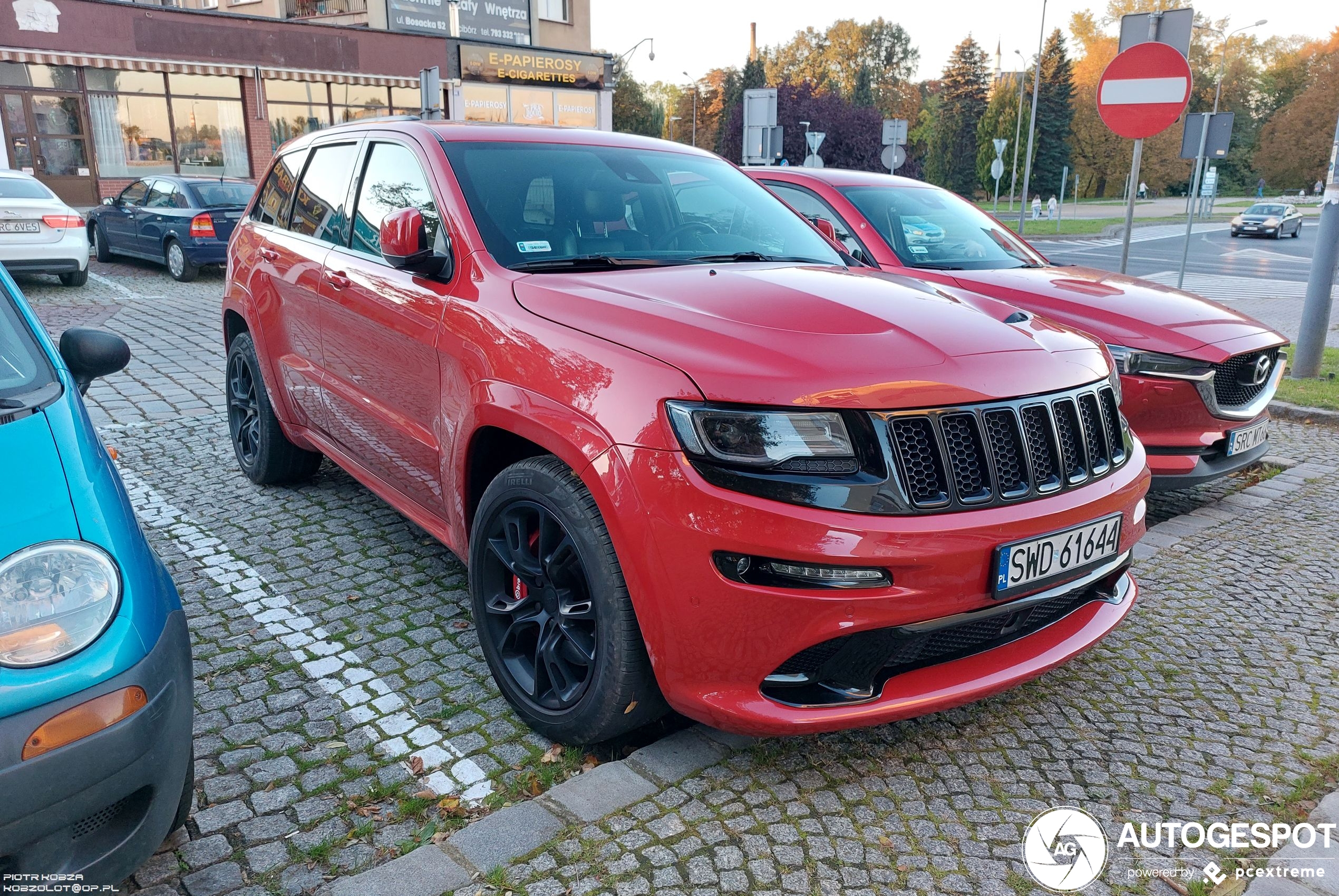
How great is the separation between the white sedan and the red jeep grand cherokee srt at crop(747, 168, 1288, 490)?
10.5 m

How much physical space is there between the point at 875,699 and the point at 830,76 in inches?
3899

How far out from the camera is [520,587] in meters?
3.04

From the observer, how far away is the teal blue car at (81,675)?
1.89m

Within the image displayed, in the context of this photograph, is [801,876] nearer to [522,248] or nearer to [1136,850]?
[1136,850]

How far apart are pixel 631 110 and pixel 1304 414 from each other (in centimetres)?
5926

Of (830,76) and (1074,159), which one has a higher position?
(830,76)

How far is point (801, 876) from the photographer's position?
2416 millimetres

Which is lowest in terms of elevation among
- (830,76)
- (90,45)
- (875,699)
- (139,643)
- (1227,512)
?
(1227,512)

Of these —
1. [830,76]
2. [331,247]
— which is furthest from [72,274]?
[830,76]

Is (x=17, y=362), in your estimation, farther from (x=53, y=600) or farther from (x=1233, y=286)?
(x=1233, y=286)

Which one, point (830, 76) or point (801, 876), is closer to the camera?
point (801, 876)

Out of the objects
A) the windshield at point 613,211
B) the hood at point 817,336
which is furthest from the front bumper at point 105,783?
the windshield at point 613,211

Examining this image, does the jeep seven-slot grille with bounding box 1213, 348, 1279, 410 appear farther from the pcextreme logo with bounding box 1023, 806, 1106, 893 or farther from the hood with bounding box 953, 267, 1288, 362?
the pcextreme logo with bounding box 1023, 806, 1106, 893

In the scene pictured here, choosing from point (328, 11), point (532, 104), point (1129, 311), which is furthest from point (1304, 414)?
point (328, 11)
